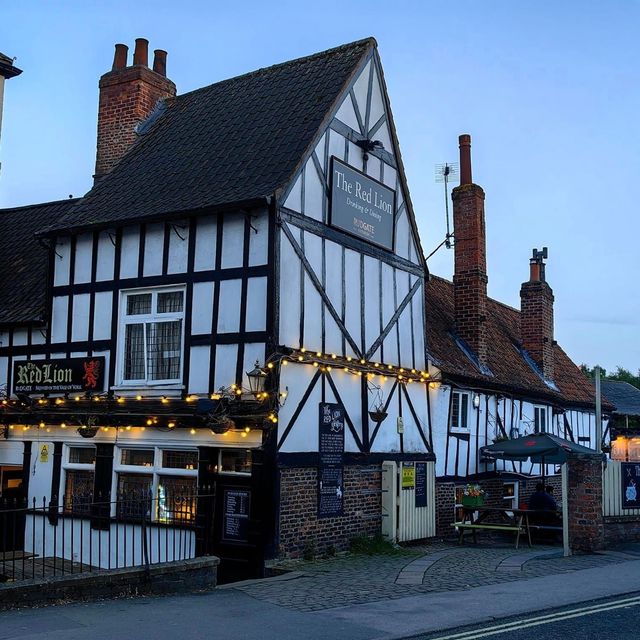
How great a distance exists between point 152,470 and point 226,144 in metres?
6.46

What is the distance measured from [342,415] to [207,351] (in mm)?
2773

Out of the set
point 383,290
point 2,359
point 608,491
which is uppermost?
point 383,290

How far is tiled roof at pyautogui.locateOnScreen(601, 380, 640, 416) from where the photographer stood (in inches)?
1514

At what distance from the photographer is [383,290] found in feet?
55.4

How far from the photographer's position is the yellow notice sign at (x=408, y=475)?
16.5 m

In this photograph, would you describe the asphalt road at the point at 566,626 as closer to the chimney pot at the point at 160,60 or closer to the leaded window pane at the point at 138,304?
the leaded window pane at the point at 138,304

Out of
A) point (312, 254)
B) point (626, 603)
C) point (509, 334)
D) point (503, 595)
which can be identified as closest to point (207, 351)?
point (312, 254)

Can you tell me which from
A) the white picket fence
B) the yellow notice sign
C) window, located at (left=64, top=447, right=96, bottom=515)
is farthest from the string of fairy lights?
the white picket fence

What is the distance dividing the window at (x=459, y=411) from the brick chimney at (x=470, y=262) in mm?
1806

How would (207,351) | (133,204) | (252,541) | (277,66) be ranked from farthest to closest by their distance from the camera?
(277,66)
(133,204)
(207,351)
(252,541)

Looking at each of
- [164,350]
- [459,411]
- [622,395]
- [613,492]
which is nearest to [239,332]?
[164,350]

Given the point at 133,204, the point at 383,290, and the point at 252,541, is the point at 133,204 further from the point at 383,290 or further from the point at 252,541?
the point at 252,541

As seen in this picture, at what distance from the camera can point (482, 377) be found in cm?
1970

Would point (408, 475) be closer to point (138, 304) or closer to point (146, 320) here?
point (146, 320)
